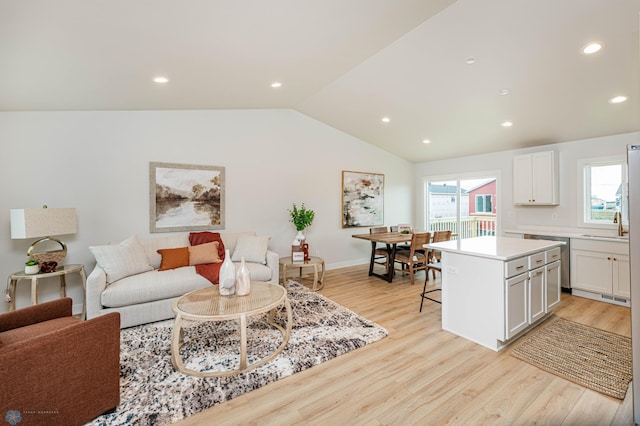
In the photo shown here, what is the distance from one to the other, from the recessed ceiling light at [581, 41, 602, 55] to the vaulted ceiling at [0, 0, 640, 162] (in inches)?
1.7

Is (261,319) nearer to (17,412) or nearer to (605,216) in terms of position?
(17,412)

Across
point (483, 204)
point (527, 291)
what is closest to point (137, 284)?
point (527, 291)

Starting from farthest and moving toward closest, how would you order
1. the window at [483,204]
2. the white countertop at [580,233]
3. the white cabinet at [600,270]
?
the window at [483,204] < the white countertop at [580,233] < the white cabinet at [600,270]

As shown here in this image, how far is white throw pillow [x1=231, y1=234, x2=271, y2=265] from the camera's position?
13.3 ft

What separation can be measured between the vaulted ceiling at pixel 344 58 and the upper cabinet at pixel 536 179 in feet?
1.36

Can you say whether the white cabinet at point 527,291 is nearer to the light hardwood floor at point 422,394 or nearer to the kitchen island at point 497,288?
the kitchen island at point 497,288

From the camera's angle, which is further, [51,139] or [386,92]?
[386,92]

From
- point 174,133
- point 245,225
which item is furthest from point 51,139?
point 245,225

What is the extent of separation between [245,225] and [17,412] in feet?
11.2

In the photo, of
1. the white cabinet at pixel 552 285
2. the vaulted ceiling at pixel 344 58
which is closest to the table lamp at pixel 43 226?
the vaulted ceiling at pixel 344 58

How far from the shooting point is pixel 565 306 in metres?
3.62

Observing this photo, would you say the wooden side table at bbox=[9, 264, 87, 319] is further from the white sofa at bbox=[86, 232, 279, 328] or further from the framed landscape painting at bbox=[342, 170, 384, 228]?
the framed landscape painting at bbox=[342, 170, 384, 228]

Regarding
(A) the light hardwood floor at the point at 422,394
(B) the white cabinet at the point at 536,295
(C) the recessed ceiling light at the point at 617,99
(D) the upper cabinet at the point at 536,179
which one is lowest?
(A) the light hardwood floor at the point at 422,394

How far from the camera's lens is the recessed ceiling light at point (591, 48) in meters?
2.49
